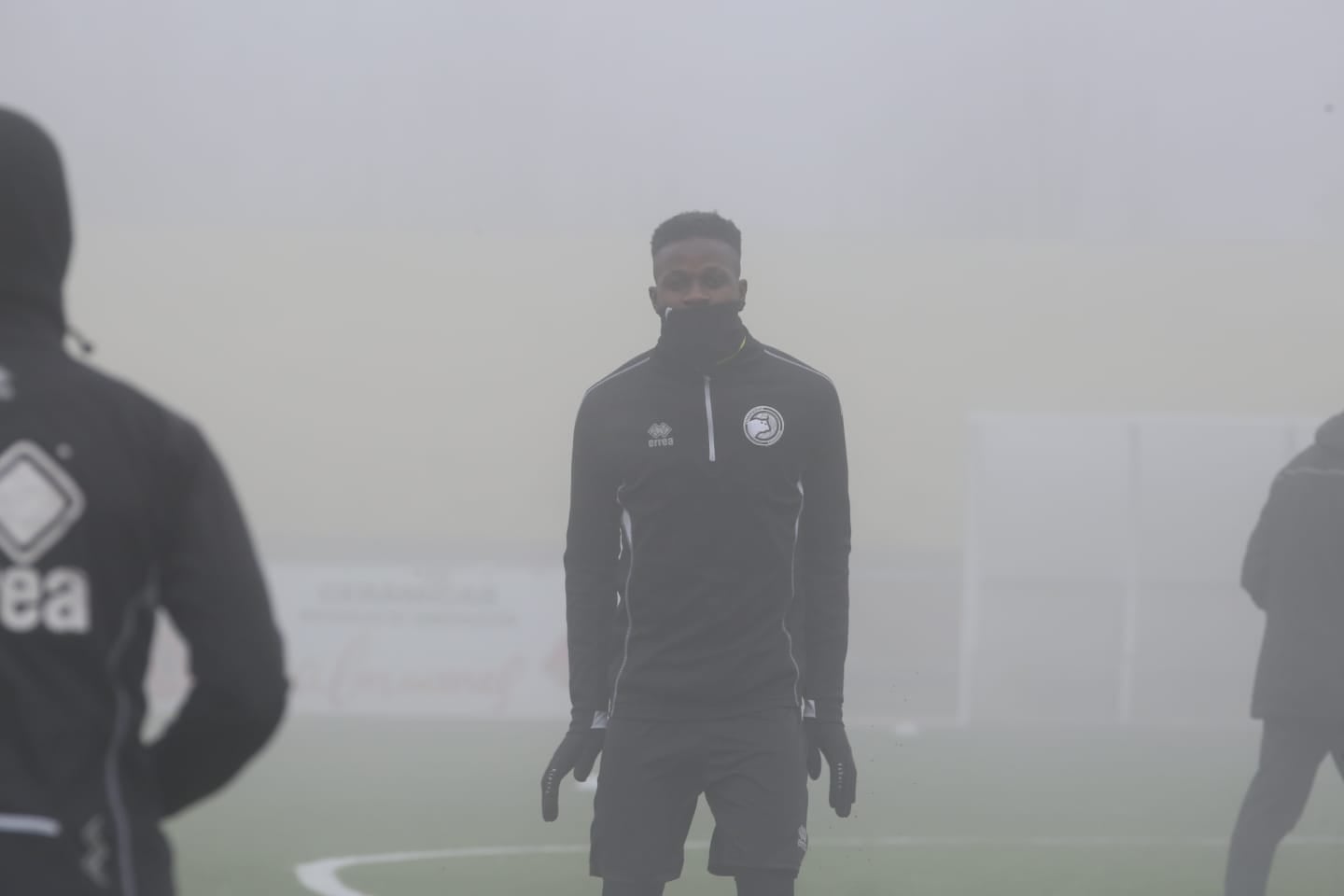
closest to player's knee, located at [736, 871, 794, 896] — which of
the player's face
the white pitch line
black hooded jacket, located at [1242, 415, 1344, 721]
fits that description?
the player's face

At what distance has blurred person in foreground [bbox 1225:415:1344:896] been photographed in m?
3.84

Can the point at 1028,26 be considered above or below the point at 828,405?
above

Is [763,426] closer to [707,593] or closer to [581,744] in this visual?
[707,593]

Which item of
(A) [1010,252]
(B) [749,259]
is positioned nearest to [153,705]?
(B) [749,259]

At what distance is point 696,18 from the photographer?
4898 mm

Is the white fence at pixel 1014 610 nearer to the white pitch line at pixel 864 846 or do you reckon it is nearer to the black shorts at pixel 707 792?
the white pitch line at pixel 864 846

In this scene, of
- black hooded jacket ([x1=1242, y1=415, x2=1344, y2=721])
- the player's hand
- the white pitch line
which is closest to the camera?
the player's hand

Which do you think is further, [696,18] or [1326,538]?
[696,18]

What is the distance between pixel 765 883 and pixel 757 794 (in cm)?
14

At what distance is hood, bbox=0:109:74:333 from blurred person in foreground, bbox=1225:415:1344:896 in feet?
9.88

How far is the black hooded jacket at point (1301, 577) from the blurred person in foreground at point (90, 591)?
9.35 feet

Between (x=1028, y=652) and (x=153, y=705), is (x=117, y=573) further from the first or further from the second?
(x=1028, y=652)

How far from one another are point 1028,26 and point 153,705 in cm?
403

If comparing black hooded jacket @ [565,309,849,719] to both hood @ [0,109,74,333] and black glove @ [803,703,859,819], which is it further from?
hood @ [0,109,74,333]
